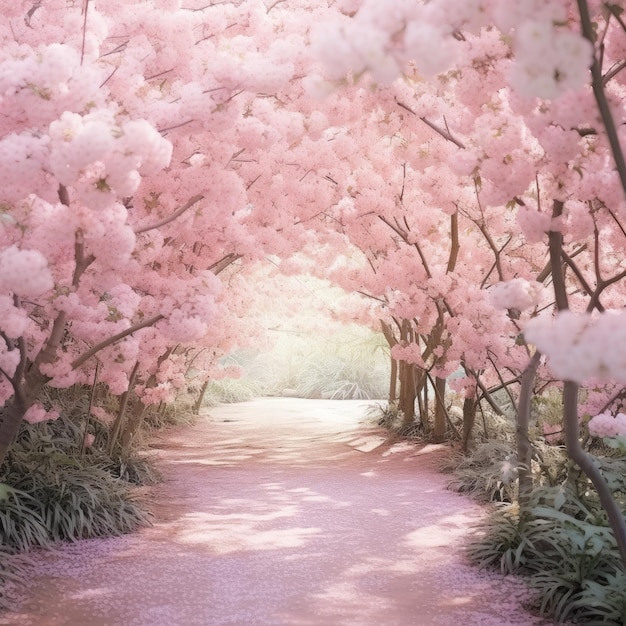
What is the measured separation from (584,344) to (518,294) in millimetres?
1583

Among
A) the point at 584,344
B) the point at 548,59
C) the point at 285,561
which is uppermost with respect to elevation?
the point at 548,59

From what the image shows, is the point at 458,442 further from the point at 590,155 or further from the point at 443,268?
the point at 590,155

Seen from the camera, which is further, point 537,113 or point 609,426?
point 609,426

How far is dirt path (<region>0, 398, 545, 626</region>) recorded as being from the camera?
3.77 meters

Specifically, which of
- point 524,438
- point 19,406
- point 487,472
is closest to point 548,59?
point 19,406

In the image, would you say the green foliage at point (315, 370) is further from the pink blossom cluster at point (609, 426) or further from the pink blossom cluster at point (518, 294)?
the pink blossom cluster at point (518, 294)

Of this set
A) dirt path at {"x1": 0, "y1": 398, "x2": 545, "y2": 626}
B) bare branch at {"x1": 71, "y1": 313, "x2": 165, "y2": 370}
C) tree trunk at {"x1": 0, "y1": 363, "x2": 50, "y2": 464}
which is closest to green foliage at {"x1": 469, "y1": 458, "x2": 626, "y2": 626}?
dirt path at {"x1": 0, "y1": 398, "x2": 545, "y2": 626}

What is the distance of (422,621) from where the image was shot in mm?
3709

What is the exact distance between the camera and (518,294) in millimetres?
3248

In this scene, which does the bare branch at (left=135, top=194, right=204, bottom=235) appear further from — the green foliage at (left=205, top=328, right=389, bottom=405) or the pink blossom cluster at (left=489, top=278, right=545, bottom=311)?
the green foliage at (left=205, top=328, right=389, bottom=405)

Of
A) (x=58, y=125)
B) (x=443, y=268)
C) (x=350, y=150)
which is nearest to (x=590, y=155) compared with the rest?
(x=58, y=125)

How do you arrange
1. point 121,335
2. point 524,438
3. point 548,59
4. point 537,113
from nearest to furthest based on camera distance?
point 548,59 < point 537,113 < point 121,335 < point 524,438

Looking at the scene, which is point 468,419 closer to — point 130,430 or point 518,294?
point 130,430

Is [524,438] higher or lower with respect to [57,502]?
higher
